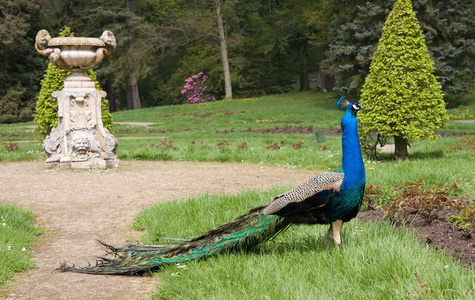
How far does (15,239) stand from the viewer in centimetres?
501

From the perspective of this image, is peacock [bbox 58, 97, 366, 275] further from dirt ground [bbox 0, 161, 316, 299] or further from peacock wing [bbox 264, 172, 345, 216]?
dirt ground [bbox 0, 161, 316, 299]

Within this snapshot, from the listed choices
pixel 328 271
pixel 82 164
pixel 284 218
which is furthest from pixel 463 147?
pixel 82 164

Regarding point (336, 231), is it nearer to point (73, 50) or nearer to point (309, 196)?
point (309, 196)

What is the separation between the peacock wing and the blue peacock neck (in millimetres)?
62

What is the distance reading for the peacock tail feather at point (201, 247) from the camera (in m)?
3.85

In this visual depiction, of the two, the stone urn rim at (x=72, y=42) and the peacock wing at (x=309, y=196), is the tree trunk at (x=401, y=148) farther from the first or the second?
the stone urn rim at (x=72, y=42)

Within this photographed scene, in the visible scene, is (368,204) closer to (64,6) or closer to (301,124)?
(301,124)

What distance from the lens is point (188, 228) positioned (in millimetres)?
5066

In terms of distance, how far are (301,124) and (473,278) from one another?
1822 cm

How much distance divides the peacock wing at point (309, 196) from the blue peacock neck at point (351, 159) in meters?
0.06

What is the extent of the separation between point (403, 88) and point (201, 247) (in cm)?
702

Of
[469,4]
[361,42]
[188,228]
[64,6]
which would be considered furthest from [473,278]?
[64,6]

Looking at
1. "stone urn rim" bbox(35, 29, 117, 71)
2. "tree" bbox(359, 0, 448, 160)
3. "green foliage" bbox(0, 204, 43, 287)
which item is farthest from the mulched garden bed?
"stone urn rim" bbox(35, 29, 117, 71)

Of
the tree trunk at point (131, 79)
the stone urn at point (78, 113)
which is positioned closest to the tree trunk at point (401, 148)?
the stone urn at point (78, 113)
